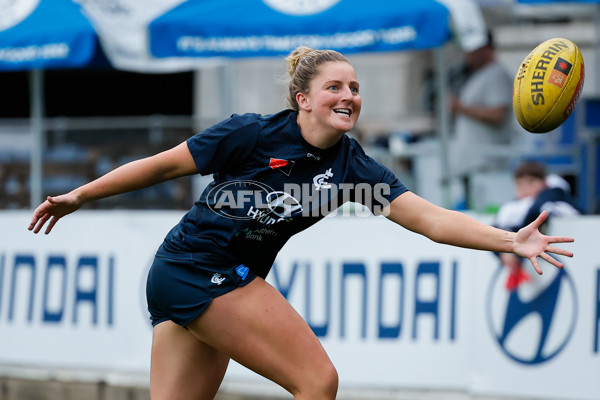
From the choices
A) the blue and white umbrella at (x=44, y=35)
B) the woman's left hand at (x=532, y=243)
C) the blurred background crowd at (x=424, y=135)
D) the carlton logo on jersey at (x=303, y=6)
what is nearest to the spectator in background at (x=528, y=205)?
the blurred background crowd at (x=424, y=135)

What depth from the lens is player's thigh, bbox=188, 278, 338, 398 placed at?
405cm

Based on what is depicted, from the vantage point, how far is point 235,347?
411 cm

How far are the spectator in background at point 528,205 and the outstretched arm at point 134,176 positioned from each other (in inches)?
115

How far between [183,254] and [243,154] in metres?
0.52

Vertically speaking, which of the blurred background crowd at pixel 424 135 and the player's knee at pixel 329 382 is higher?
the blurred background crowd at pixel 424 135

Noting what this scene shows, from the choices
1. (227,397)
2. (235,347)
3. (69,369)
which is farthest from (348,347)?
(235,347)

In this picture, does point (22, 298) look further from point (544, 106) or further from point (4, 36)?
point (544, 106)

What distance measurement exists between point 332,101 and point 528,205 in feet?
10.5

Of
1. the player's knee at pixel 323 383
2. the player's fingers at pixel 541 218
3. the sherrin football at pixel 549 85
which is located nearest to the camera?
the player's fingers at pixel 541 218

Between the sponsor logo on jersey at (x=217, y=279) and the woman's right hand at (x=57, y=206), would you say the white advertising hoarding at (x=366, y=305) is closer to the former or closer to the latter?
the sponsor logo on jersey at (x=217, y=279)

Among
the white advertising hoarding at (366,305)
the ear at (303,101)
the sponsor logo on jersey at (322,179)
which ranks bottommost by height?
the white advertising hoarding at (366,305)

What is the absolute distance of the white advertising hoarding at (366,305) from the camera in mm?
6230

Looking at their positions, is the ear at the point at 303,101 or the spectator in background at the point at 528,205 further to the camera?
the spectator in background at the point at 528,205

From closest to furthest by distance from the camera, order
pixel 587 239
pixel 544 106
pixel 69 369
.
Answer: pixel 544 106 < pixel 587 239 < pixel 69 369
